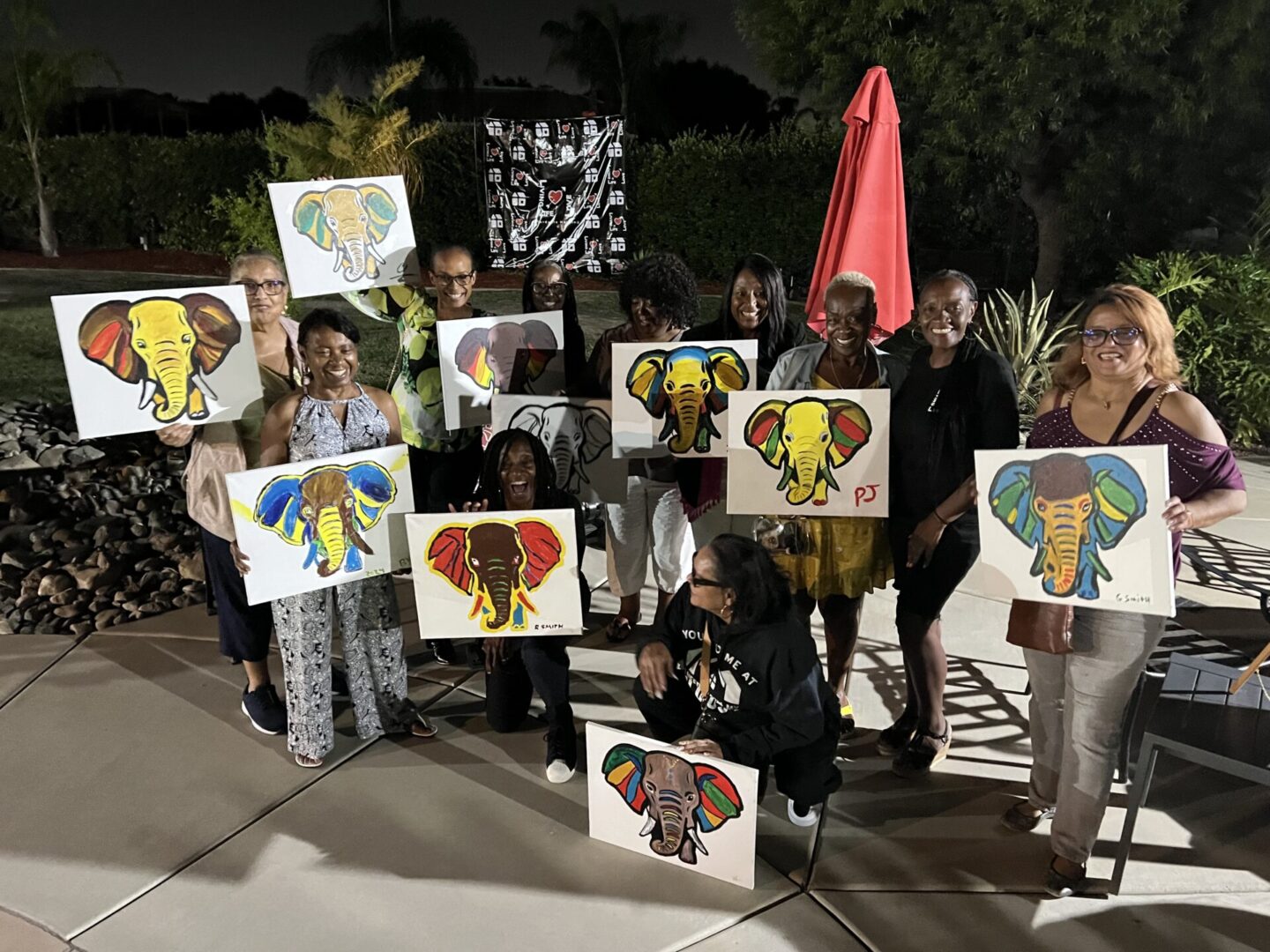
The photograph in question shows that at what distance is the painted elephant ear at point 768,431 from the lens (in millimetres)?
3059

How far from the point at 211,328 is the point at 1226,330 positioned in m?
7.66

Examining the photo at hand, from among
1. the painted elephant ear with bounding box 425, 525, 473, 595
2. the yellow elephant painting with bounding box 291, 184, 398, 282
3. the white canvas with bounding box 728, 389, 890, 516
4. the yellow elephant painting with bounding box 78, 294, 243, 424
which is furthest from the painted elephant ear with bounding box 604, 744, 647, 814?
the yellow elephant painting with bounding box 291, 184, 398, 282

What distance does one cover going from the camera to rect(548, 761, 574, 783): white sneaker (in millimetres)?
3258

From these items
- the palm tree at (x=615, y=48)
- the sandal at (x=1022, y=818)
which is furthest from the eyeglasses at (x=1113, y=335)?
the palm tree at (x=615, y=48)

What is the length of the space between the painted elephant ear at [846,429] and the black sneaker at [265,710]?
2333 millimetres

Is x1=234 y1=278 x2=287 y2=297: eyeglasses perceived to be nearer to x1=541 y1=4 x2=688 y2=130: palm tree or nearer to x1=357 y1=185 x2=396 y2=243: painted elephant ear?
x1=357 y1=185 x2=396 y2=243: painted elephant ear

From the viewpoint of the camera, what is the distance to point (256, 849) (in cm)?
293

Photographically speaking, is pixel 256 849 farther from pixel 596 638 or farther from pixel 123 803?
pixel 596 638

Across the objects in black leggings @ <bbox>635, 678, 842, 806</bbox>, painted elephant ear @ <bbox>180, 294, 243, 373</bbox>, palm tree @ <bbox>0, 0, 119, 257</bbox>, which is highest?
palm tree @ <bbox>0, 0, 119, 257</bbox>

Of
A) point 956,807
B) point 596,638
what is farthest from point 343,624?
point 956,807

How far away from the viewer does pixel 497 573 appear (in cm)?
312

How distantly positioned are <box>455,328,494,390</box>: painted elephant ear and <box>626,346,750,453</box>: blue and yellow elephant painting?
62 cm

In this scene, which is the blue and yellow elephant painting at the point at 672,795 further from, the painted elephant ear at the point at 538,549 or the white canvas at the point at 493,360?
the white canvas at the point at 493,360

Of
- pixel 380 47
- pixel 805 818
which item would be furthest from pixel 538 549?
pixel 380 47
